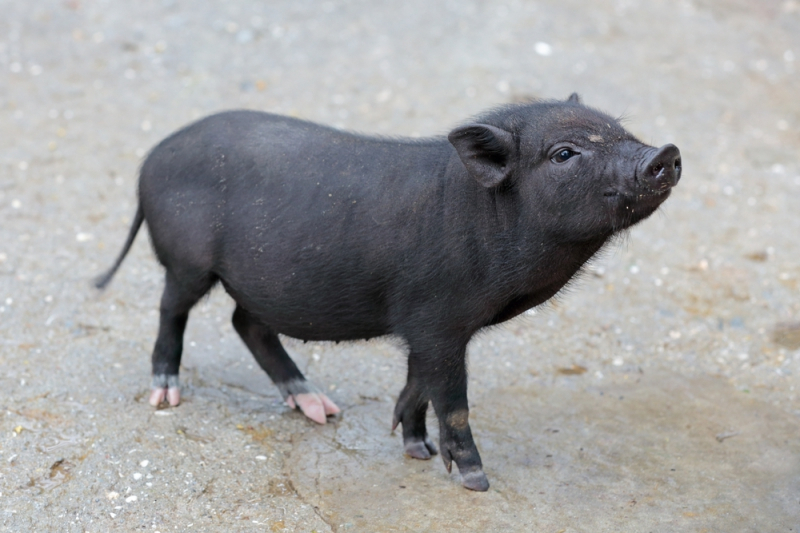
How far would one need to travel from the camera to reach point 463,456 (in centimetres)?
431

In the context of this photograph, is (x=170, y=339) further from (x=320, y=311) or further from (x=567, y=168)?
(x=567, y=168)

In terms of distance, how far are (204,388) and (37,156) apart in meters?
3.56

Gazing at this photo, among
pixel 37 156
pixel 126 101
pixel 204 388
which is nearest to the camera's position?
pixel 204 388

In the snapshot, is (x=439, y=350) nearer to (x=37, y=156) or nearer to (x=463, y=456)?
(x=463, y=456)

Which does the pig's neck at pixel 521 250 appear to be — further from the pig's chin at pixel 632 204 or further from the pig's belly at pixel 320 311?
the pig's belly at pixel 320 311

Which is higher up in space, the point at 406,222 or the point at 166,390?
the point at 406,222

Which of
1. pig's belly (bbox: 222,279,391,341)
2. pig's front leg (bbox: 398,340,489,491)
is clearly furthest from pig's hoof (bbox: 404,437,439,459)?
pig's belly (bbox: 222,279,391,341)

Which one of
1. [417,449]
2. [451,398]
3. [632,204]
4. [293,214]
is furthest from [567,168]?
[417,449]

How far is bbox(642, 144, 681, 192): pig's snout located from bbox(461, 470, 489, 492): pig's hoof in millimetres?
1615

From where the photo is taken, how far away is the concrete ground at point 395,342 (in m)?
4.20

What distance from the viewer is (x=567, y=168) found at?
3.79 m

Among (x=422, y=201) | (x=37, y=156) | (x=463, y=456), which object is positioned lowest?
(x=37, y=156)

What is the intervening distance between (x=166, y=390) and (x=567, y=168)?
99.8 inches

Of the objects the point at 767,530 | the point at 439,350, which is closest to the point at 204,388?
the point at 439,350
